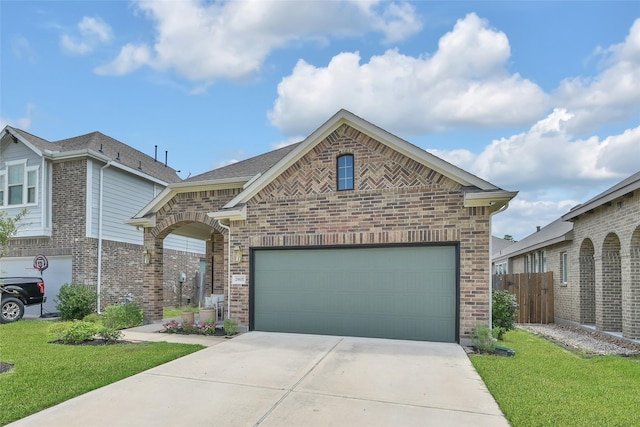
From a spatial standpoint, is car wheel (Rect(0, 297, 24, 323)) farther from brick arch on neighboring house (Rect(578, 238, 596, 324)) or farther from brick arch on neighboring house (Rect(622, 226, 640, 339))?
brick arch on neighboring house (Rect(578, 238, 596, 324))

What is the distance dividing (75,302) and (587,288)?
15.9 meters

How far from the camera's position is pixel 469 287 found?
8.59 meters

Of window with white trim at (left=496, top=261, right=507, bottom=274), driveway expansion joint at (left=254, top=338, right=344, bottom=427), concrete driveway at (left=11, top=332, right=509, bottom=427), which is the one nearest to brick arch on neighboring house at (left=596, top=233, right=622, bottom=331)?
concrete driveway at (left=11, top=332, right=509, bottom=427)

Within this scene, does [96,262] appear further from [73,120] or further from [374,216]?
[374,216]

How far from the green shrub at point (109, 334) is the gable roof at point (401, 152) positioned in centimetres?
383

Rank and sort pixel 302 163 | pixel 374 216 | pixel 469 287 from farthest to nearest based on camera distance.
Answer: pixel 302 163, pixel 374 216, pixel 469 287

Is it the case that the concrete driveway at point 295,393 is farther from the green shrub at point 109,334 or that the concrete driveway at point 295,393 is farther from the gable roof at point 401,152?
the gable roof at point 401,152

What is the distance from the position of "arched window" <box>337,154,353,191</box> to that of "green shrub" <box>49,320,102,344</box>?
6.45 meters

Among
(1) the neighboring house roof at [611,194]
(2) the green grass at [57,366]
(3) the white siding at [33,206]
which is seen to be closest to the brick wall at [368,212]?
(2) the green grass at [57,366]

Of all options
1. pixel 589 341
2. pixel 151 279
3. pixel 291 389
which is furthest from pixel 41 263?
pixel 589 341

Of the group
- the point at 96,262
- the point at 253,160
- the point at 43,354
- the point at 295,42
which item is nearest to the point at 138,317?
the point at 43,354

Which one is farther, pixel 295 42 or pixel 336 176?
pixel 295 42

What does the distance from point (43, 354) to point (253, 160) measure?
7.96 meters

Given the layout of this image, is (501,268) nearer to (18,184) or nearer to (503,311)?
(503,311)
